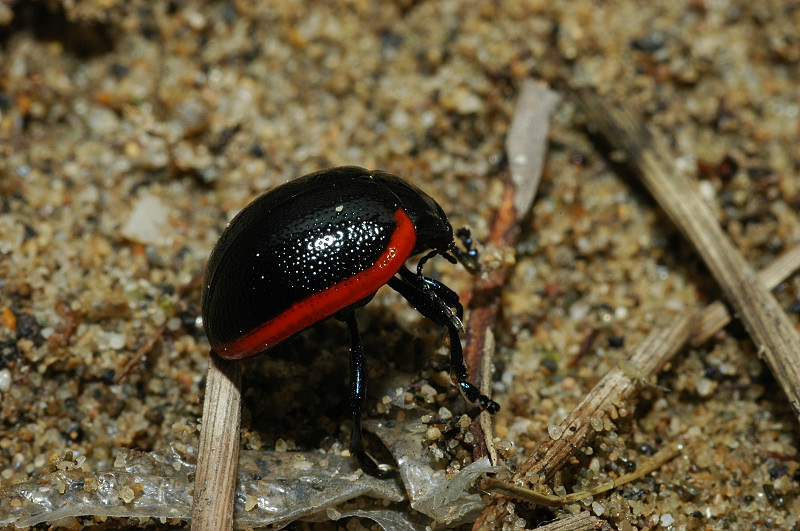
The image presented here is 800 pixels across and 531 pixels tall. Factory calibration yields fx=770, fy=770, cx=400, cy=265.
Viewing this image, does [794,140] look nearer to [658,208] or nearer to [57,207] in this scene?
[658,208]

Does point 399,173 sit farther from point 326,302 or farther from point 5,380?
point 5,380

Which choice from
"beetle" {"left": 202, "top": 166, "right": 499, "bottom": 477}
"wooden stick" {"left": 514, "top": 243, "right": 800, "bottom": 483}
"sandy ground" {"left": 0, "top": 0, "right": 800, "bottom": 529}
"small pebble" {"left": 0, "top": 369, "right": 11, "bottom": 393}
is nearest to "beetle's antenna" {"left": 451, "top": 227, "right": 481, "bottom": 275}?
"sandy ground" {"left": 0, "top": 0, "right": 800, "bottom": 529}

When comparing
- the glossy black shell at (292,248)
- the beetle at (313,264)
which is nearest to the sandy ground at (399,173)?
the beetle at (313,264)

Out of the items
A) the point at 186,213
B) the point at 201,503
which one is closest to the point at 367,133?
the point at 186,213

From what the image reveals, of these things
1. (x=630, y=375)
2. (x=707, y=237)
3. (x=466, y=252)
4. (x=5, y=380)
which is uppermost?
(x=707, y=237)

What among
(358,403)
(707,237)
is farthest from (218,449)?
(707,237)

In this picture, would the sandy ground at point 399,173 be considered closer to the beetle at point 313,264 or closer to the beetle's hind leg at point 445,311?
the beetle's hind leg at point 445,311

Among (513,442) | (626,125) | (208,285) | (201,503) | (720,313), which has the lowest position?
(201,503)
